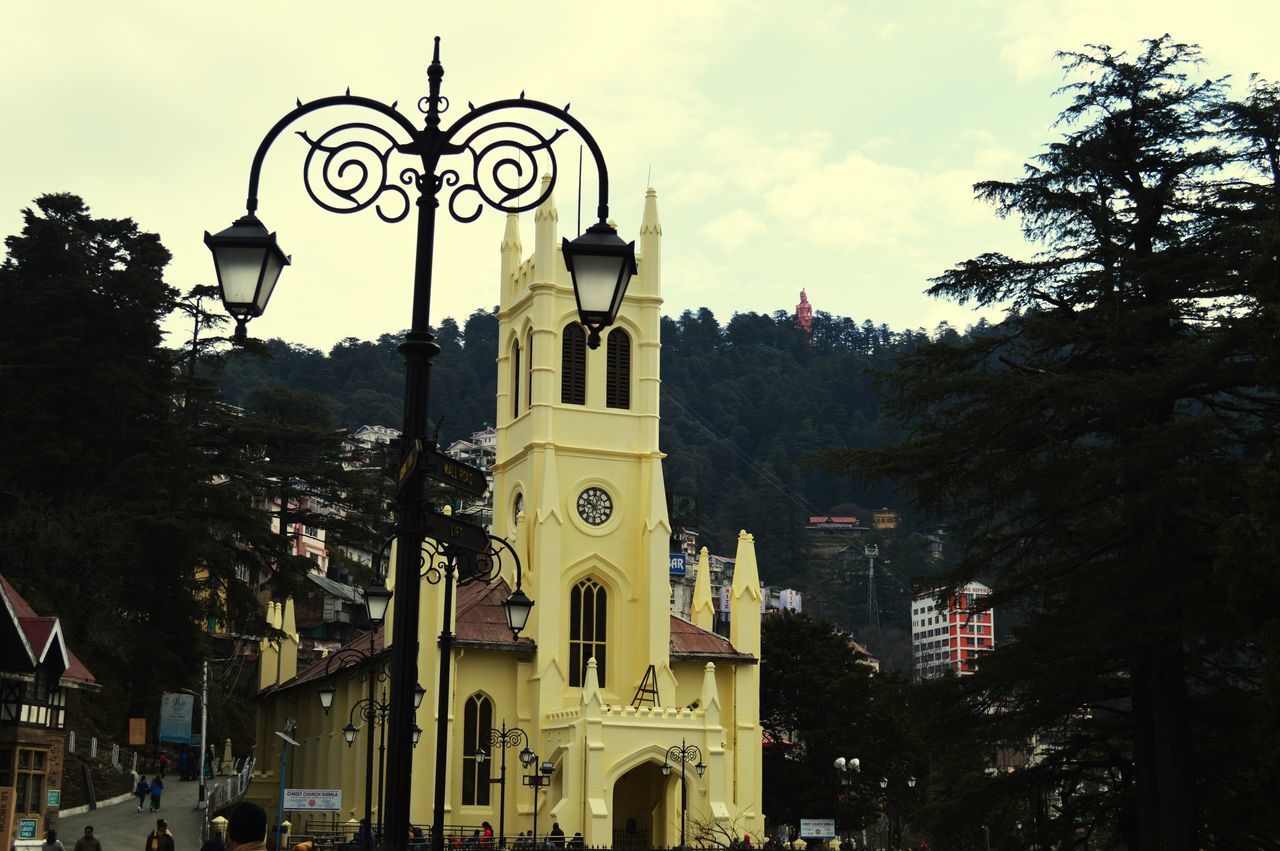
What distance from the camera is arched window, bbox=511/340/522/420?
57.6 m

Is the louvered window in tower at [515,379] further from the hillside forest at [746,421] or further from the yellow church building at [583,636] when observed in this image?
the hillside forest at [746,421]

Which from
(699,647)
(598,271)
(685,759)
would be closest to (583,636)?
(699,647)

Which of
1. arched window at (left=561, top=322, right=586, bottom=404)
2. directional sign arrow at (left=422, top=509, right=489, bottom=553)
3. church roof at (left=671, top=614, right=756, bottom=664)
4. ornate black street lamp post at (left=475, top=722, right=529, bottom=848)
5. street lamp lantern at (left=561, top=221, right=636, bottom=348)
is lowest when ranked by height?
ornate black street lamp post at (left=475, top=722, right=529, bottom=848)

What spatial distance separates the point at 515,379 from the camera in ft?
190

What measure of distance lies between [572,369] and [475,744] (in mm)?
13613

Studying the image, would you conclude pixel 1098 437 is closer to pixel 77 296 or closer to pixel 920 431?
pixel 920 431

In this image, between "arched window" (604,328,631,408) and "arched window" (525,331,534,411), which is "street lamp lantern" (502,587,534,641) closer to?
"arched window" (525,331,534,411)

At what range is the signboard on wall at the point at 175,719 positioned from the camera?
142 ft

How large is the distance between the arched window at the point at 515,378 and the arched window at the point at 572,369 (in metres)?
2.98

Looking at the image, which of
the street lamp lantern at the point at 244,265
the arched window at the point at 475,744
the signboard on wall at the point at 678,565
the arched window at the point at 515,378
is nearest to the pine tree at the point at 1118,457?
the street lamp lantern at the point at 244,265

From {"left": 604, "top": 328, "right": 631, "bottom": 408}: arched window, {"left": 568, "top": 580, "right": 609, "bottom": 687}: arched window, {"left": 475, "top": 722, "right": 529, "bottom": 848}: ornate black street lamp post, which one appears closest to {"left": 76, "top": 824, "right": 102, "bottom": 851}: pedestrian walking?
{"left": 475, "top": 722, "right": 529, "bottom": 848}: ornate black street lamp post

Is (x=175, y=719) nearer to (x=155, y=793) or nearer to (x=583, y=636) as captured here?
(x=155, y=793)

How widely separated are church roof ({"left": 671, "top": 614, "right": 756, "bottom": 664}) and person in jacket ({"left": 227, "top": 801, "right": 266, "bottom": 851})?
150ft

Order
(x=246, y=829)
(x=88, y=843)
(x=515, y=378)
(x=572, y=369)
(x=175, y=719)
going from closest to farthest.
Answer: (x=246, y=829), (x=88, y=843), (x=175, y=719), (x=572, y=369), (x=515, y=378)
